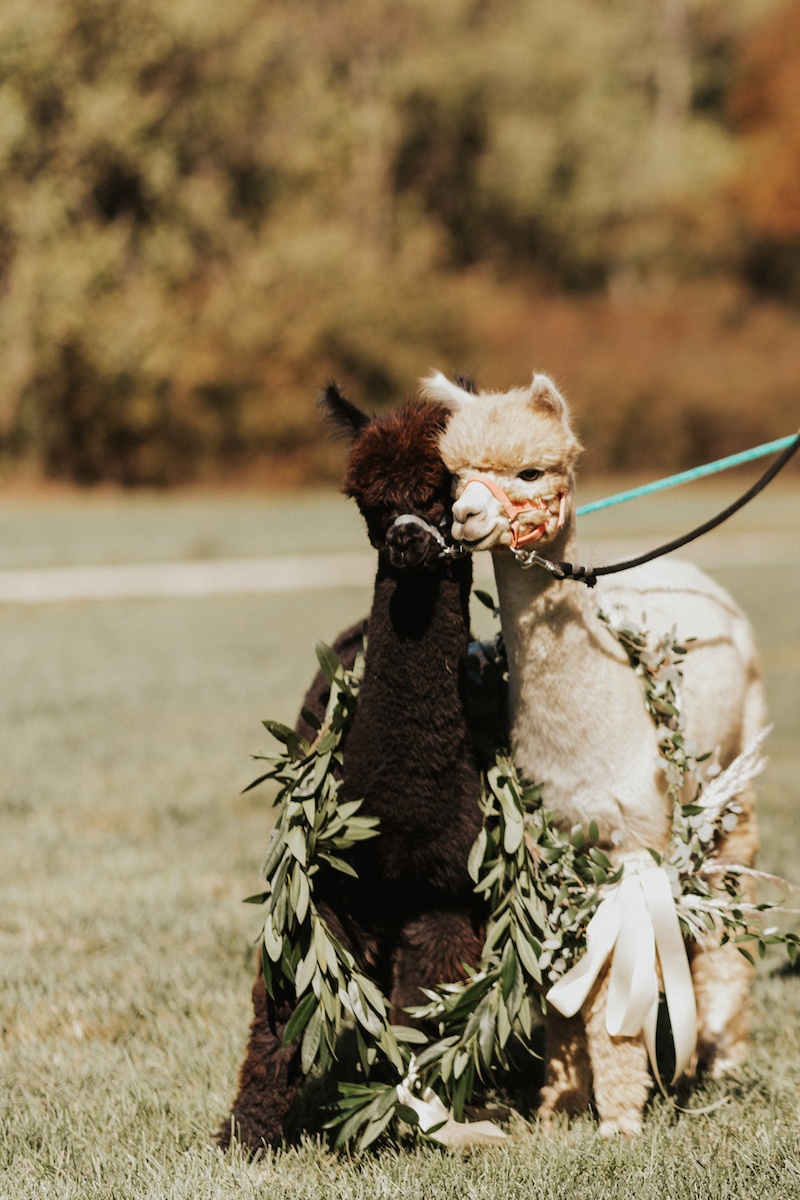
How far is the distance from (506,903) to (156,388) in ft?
81.0

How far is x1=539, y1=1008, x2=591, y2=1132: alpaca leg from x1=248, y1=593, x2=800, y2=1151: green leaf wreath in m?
0.11

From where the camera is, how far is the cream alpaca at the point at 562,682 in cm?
244

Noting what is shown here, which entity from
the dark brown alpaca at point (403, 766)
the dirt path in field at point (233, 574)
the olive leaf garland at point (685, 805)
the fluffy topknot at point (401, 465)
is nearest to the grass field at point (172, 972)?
the dark brown alpaca at point (403, 766)

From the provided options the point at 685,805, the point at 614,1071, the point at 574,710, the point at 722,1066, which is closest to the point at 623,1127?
the point at 614,1071

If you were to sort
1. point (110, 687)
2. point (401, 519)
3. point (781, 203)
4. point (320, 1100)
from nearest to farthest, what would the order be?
1. point (401, 519)
2. point (320, 1100)
3. point (110, 687)
4. point (781, 203)

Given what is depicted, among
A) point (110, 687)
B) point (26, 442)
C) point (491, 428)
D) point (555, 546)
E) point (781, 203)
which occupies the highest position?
point (781, 203)

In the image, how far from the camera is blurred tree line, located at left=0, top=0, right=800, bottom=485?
79.8 ft

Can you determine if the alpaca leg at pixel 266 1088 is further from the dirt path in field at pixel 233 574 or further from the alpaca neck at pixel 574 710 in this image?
the dirt path in field at pixel 233 574

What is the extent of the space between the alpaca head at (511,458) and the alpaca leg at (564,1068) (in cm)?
115

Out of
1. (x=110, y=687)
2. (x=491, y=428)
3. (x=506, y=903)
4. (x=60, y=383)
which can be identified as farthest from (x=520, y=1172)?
(x=60, y=383)

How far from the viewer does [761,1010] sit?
3494 mm

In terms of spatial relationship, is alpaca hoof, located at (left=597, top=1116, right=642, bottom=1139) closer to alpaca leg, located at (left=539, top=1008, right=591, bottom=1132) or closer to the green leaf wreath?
alpaca leg, located at (left=539, top=1008, right=591, bottom=1132)

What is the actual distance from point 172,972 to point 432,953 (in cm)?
133

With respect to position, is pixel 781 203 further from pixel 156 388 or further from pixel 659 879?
pixel 659 879
